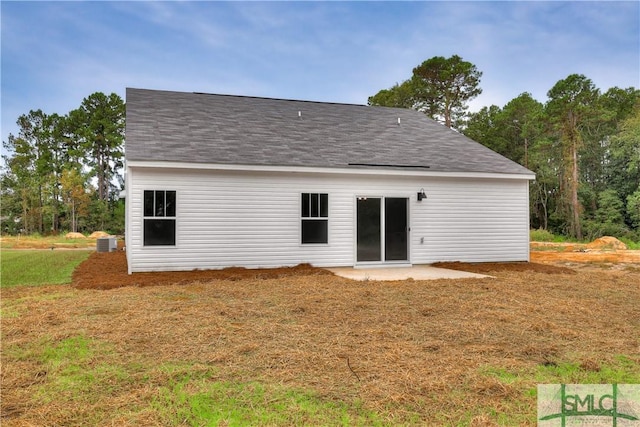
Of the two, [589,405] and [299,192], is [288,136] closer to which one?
[299,192]

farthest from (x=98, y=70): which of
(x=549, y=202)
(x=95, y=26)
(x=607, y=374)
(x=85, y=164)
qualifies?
(x=549, y=202)

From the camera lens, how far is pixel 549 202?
30.0m

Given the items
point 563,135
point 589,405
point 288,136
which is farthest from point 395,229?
point 563,135

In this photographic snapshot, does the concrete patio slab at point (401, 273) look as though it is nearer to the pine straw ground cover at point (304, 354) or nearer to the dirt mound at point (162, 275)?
the dirt mound at point (162, 275)

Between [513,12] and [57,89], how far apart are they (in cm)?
2621

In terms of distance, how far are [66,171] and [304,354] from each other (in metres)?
30.2

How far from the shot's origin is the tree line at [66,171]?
29.0 meters

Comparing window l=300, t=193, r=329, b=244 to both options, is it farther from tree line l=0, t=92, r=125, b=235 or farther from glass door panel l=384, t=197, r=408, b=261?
tree line l=0, t=92, r=125, b=235

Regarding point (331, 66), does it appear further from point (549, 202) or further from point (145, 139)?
point (549, 202)

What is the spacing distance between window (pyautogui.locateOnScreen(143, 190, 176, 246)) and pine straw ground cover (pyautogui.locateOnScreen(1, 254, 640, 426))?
253 cm

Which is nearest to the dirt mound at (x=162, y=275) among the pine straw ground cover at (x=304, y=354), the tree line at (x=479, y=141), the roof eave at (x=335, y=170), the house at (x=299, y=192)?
the house at (x=299, y=192)

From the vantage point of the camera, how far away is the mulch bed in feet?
28.0

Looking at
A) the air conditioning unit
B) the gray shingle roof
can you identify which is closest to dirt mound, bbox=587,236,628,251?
the gray shingle roof

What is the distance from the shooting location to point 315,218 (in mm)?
10906
